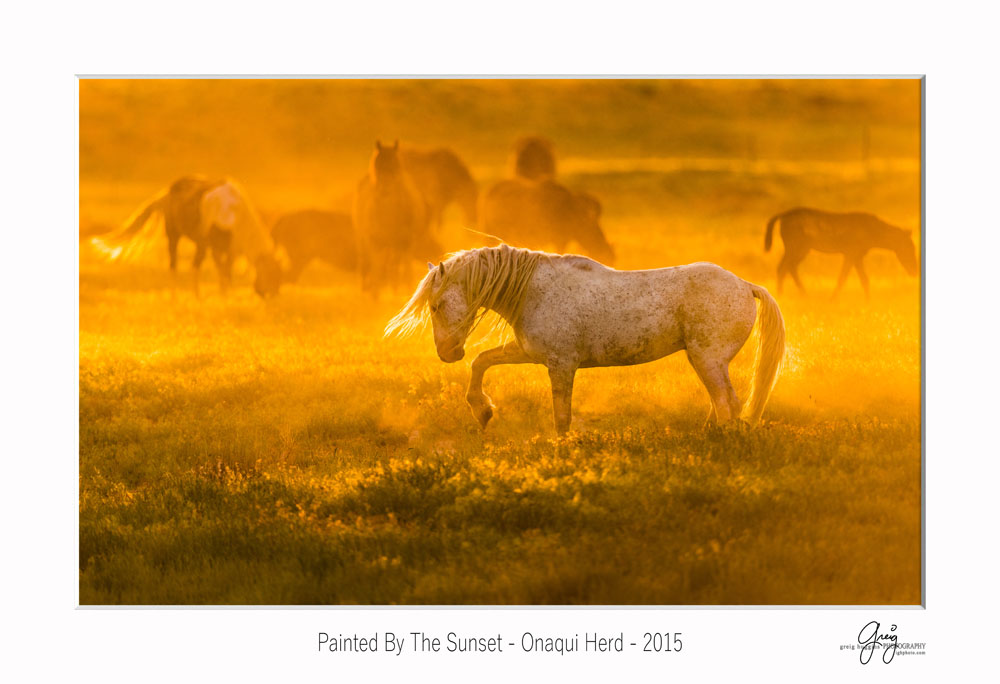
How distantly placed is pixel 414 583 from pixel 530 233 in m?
5.06

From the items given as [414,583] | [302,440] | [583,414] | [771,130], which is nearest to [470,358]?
[583,414]

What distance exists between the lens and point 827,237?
425 inches

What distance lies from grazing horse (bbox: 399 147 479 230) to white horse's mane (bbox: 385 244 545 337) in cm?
256

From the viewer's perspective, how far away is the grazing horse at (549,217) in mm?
10906

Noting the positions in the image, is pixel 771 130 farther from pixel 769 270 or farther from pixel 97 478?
pixel 97 478

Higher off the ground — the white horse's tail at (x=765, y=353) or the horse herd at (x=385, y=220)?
the horse herd at (x=385, y=220)

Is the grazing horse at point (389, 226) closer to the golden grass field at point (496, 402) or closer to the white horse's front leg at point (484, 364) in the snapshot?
the golden grass field at point (496, 402)

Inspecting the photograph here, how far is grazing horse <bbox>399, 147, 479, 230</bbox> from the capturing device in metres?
11.0

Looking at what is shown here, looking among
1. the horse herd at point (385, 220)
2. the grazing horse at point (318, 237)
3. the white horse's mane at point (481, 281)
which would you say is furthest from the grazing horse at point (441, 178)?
the white horse's mane at point (481, 281)

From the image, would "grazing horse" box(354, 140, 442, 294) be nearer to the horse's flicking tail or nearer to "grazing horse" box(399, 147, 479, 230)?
"grazing horse" box(399, 147, 479, 230)

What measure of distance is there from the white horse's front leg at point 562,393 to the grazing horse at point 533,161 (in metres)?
3.26

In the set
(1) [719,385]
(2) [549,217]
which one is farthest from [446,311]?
(2) [549,217]

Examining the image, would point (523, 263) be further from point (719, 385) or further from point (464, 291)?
point (719, 385)

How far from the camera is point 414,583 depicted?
717 centimetres
